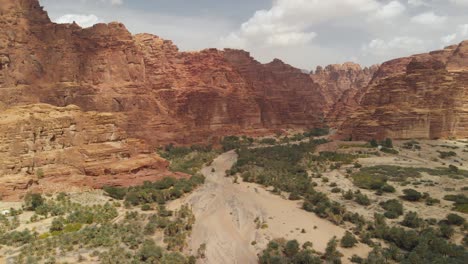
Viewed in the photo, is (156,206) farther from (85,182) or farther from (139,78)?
(139,78)

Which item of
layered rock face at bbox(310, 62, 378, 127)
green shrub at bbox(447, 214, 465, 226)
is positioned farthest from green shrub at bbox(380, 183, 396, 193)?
layered rock face at bbox(310, 62, 378, 127)

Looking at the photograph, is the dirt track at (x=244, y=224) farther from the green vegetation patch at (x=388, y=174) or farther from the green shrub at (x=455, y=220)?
the green vegetation patch at (x=388, y=174)

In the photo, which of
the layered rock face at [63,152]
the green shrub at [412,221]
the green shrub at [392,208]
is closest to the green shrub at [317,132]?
the green shrub at [392,208]

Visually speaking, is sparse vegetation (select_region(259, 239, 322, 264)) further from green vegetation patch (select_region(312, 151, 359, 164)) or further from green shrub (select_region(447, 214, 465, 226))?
green vegetation patch (select_region(312, 151, 359, 164))

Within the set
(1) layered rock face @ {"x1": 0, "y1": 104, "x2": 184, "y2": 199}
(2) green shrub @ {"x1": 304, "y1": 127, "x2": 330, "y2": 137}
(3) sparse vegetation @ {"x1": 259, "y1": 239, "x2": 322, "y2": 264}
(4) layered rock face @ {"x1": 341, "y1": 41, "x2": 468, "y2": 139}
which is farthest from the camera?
(2) green shrub @ {"x1": 304, "y1": 127, "x2": 330, "y2": 137}

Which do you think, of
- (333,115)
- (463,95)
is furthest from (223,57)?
(463,95)

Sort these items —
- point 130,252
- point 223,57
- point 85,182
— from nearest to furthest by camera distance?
point 130,252 → point 85,182 → point 223,57
